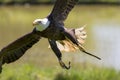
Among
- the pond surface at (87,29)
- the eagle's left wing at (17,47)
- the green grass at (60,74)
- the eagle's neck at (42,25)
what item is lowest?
the pond surface at (87,29)

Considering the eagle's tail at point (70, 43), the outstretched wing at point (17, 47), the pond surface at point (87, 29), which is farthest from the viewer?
the pond surface at point (87, 29)

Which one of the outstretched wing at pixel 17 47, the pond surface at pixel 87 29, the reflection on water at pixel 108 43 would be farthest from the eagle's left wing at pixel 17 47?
the reflection on water at pixel 108 43

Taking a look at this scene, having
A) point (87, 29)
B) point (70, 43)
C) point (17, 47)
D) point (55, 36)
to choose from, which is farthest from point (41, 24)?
point (87, 29)

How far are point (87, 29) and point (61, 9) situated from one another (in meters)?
11.1

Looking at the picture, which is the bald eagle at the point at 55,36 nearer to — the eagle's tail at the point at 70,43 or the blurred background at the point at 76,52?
the eagle's tail at the point at 70,43

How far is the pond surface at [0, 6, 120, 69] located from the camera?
40.0 feet

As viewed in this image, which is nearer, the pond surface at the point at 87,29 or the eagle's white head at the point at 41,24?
the eagle's white head at the point at 41,24

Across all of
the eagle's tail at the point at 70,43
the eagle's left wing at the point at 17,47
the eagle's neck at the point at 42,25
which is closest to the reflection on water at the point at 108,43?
the eagle's tail at the point at 70,43

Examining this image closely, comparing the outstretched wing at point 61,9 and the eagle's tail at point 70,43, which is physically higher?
the outstretched wing at point 61,9

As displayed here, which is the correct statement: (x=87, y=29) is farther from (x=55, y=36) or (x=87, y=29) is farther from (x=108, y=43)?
(x=55, y=36)

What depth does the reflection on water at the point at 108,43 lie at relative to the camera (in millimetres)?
12234

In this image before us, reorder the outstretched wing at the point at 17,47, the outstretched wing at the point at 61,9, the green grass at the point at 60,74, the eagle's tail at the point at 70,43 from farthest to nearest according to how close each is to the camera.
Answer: the green grass at the point at 60,74, the eagle's tail at the point at 70,43, the outstretched wing at the point at 17,47, the outstretched wing at the point at 61,9

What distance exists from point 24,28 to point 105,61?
668 cm

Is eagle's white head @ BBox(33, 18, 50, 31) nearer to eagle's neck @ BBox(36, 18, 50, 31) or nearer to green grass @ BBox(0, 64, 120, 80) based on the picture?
eagle's neck @ BBox(36, 18, 50, 31)
